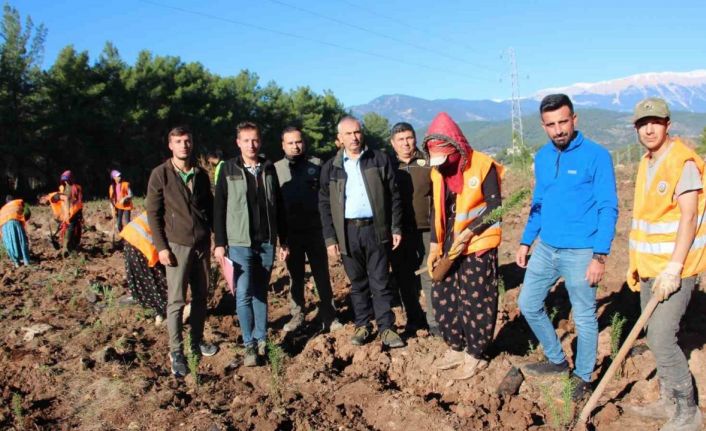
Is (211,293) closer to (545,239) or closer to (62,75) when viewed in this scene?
(545,239)

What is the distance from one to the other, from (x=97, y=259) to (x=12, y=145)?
16712 mm

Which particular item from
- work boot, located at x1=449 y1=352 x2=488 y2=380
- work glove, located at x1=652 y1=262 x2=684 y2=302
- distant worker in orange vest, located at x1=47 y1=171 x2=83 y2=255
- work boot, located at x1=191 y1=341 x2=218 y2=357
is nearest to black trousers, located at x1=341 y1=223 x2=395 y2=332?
work boot, located at x1=449 y1=352 x2=488 y2=380

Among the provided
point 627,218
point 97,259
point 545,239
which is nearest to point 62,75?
point 97,259

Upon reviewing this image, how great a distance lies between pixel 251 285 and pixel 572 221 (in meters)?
2.31

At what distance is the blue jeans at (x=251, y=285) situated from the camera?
3.87m

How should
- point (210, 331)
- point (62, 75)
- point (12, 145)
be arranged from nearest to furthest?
point (210, 331) → point (12, 145) → point (62, 75)

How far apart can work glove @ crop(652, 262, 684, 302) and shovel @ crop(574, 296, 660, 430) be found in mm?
52

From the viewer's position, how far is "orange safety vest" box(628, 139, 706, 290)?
8.30 feet

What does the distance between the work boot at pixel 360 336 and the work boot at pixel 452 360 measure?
70 cm

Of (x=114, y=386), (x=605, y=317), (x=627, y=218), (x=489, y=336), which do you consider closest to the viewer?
(x=489, y=336)

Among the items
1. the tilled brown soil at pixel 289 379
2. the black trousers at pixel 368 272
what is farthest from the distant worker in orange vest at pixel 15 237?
the black trousers at pixel 368 272

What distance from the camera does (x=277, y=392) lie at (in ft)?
11.3

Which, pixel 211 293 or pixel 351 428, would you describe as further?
pixel 211 293

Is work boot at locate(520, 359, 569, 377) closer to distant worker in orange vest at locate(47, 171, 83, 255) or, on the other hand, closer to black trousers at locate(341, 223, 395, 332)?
black trousers at locate(341, 223, 395, 332)
